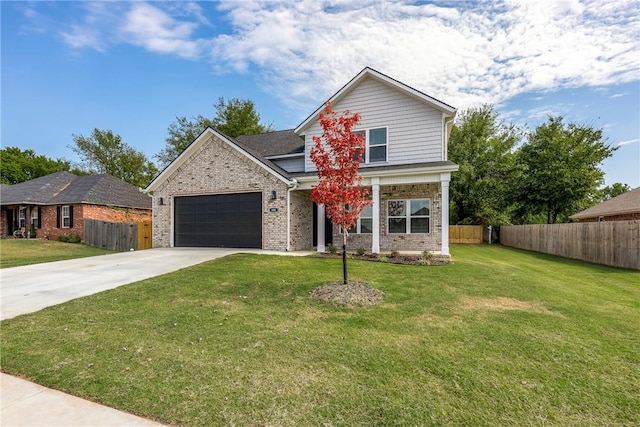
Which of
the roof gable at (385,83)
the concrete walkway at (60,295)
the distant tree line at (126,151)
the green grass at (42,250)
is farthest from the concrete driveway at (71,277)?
the distant tree line at (126,151)

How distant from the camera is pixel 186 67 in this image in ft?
50.2

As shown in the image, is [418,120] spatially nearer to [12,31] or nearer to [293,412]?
[293,412]

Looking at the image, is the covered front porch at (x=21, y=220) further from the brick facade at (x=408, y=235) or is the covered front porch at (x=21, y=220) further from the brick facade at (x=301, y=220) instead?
the brick facade at (x=408, y=235)

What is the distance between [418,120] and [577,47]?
558cm

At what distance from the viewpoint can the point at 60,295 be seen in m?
6.81

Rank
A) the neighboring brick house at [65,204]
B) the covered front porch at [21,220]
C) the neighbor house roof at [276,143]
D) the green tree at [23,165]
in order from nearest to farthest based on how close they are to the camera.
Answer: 1. the neighbor house roof at [276,143]
2. the neighboring brick house at [65,204]
3. the covered front porch at [21,220]
4. the green tree at [23,165]

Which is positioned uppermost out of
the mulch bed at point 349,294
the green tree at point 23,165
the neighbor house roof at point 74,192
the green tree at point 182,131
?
the green tree at point 182,131

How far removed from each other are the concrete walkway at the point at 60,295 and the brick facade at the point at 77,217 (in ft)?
36.1

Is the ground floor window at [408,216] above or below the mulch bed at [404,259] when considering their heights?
above

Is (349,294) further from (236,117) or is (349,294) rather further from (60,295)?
(236,117)

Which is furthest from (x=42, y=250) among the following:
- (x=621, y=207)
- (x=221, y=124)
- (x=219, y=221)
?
(x=621, y=207)

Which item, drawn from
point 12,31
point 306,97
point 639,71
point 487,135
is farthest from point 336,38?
point 487,135

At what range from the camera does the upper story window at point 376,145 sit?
43.6 ft

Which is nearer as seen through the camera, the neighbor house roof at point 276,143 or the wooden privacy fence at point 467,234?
the neighbor house roof at point 276,143
